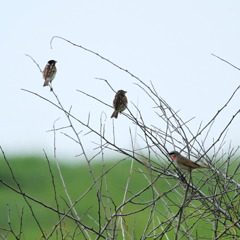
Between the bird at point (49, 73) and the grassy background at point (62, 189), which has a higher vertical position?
the bird at point (49, 73)

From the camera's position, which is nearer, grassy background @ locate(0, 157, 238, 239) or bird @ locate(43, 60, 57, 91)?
bird @ locate(43, 60, 57, 91)

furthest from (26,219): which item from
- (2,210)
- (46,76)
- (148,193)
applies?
(46,76)

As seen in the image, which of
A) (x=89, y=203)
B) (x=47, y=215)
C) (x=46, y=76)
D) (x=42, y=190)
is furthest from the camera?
(x=42, y=190)

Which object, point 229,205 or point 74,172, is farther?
point 74,172

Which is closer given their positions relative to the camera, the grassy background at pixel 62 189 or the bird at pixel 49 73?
A: the bird at pixel 49 73

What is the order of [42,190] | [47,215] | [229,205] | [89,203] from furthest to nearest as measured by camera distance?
[42,190], [89,203], [47,215], [229,205]

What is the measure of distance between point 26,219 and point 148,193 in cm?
281

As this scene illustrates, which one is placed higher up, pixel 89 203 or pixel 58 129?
pixel 58 129

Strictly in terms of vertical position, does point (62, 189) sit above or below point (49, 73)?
below

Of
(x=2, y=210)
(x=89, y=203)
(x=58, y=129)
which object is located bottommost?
(x=2, y=210)

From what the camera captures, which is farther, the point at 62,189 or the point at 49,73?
the point at 62,189

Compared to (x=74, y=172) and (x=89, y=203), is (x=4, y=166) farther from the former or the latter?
(x=89, y=203)

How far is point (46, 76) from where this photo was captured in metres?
8.51

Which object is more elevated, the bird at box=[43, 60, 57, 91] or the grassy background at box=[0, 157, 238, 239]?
the bird at box=[43, 60, 57, 91]
